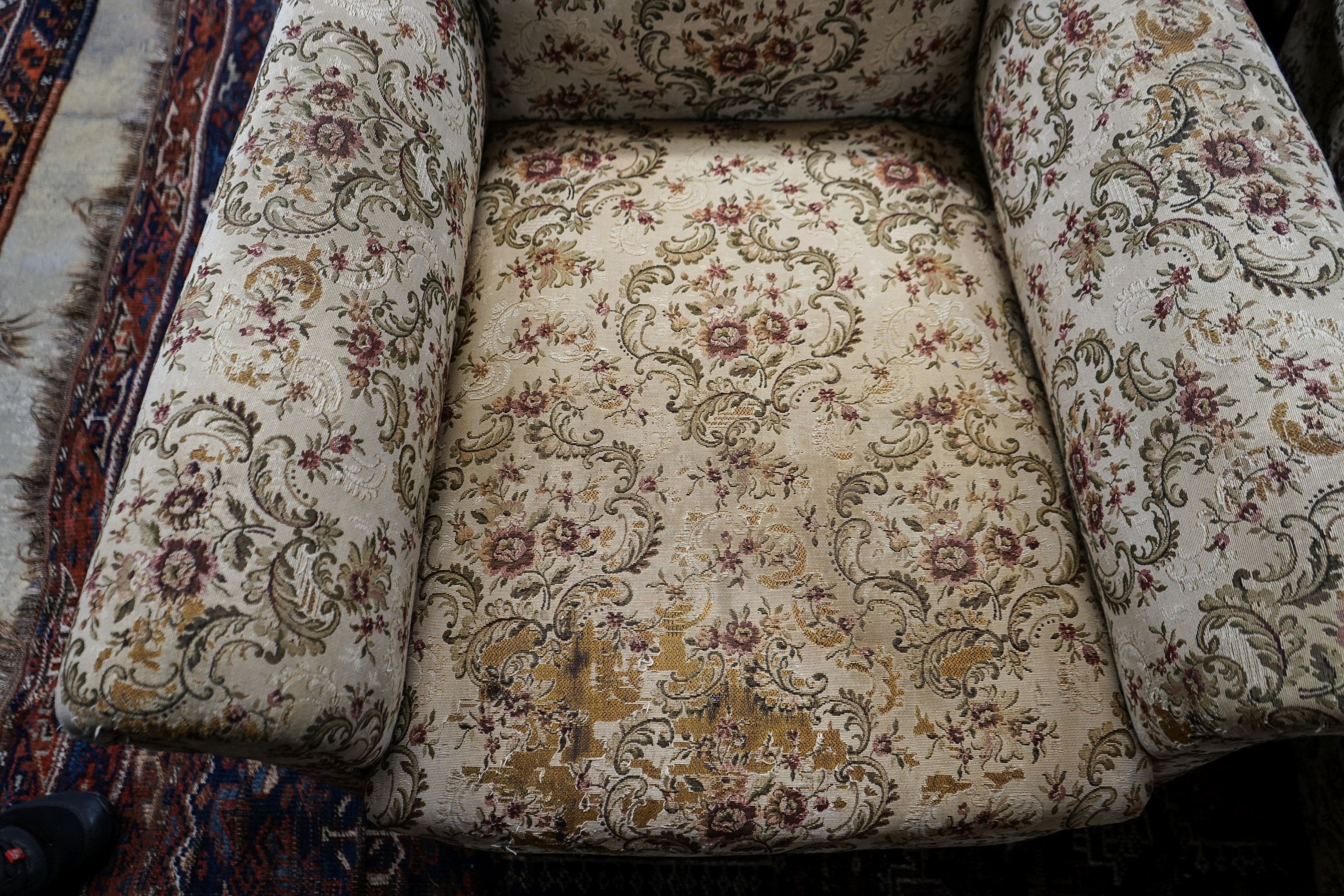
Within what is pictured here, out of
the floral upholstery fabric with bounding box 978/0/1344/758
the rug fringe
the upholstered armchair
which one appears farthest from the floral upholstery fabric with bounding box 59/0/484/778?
the rug fringe

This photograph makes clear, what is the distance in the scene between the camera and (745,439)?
88 centimetres

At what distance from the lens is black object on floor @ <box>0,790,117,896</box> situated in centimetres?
106

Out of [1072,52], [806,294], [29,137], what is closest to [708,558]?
[806,294]

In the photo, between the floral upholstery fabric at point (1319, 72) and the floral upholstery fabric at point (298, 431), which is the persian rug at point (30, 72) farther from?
the floral upholstery fabric at point (1319, 72)

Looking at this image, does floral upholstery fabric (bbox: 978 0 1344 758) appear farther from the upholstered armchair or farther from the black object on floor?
the black object on floor

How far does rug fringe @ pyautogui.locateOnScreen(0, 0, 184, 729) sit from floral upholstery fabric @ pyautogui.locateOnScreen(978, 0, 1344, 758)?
4.48 ft

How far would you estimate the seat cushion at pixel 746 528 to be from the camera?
2.50ft

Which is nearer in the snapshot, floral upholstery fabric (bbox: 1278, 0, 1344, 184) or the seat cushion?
the seat cushion

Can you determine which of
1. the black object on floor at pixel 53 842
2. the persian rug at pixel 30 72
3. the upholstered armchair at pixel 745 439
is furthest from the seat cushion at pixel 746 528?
the persian rug at pixel 30 72

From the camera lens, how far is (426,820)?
760mm

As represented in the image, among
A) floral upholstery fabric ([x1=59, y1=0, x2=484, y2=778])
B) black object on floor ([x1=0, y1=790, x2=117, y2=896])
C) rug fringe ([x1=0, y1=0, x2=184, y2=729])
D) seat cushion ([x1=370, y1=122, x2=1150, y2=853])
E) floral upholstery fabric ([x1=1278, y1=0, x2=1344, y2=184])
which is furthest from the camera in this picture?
rug fringe ([x1=0, y1=0, x2=184, y2=729])

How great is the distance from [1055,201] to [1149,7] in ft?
0.61

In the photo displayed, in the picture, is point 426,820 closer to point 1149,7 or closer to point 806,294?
point 806,294

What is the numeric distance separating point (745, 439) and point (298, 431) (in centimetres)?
41
